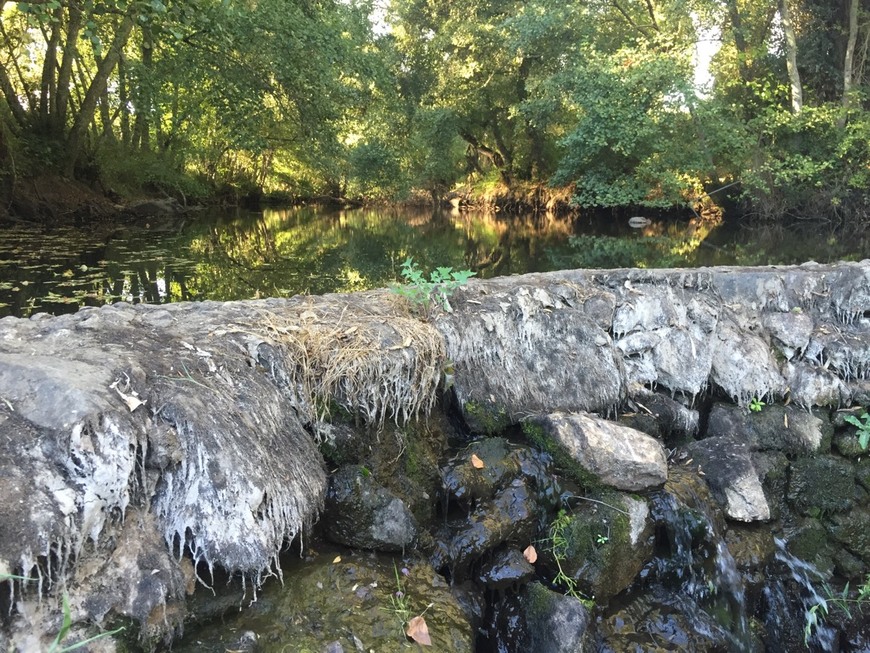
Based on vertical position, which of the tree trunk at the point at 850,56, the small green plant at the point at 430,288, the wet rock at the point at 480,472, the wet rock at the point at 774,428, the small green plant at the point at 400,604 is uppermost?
the tree trunk at the point at 850,56

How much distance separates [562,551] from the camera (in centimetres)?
340

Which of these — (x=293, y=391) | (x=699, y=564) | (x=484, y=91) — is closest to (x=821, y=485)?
(x=699, y=564)

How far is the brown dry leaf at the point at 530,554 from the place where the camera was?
334 cm

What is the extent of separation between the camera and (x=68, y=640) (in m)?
2.12

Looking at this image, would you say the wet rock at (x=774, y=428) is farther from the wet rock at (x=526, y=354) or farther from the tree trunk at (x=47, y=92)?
the tree trunk at (x=47, y=92)

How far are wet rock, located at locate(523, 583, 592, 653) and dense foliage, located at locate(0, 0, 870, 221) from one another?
370 inches

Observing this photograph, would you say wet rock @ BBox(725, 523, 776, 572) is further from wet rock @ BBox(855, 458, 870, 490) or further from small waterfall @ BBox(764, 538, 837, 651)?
wet rock @ BBox(855, 458, 870, 490)

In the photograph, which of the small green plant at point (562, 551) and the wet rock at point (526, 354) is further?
the wet rock at point (526, 354)

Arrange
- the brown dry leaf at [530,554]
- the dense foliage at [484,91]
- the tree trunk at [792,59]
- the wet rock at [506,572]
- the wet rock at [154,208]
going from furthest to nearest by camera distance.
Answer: the wet rock at [154,208] → the tree trunk at [792,59] → the dense foliage at [484,91] → the brown dry leaf at [530,554] → the wet rock at [506,572]

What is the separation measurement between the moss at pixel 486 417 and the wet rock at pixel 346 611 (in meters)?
1.20

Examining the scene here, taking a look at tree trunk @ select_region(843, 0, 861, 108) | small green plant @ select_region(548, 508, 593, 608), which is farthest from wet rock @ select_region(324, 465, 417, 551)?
tree trunk @ select_region(843, 0, 861, 108)

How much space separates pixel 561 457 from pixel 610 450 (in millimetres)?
339

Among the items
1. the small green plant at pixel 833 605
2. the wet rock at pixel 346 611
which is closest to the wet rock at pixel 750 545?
the small green plant at pixel 833 605

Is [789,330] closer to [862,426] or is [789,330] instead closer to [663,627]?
[862,426]
